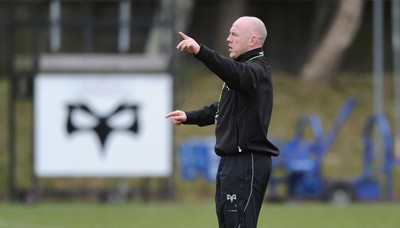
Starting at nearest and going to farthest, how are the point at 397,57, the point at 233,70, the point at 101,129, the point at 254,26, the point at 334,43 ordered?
1. the point at 233,70
2. the point at 254,26
3. the point at 101,129
4. the point at 397,57
5. the point at 334,43

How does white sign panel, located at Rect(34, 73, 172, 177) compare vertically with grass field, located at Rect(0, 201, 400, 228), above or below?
above

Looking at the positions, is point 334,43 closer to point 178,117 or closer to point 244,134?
point 178,117

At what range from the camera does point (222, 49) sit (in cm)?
3142

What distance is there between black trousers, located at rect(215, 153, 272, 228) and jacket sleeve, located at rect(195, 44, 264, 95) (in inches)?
22.2

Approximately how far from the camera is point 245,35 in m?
8.91

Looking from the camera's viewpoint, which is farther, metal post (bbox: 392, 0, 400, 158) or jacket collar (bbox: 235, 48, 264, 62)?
metal post (bbox: 392, 0, 400, 158)

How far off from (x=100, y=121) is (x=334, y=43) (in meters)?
11.0

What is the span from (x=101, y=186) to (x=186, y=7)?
21.3ft

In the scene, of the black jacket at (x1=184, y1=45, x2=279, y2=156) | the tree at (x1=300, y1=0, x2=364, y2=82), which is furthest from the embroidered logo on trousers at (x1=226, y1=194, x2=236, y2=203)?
the tree at (x1=300, y1=0, x2=364, y2=82)

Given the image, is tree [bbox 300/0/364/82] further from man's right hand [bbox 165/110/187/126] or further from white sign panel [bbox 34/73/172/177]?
man's right hand [bbox 165/110/187/126]

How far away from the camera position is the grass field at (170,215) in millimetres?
16906

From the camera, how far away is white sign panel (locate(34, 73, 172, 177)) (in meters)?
21.8

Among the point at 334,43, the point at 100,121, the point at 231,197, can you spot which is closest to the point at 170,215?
the point at 100,121

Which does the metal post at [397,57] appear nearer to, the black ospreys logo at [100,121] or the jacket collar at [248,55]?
the black ospreys logo at [100,121]
